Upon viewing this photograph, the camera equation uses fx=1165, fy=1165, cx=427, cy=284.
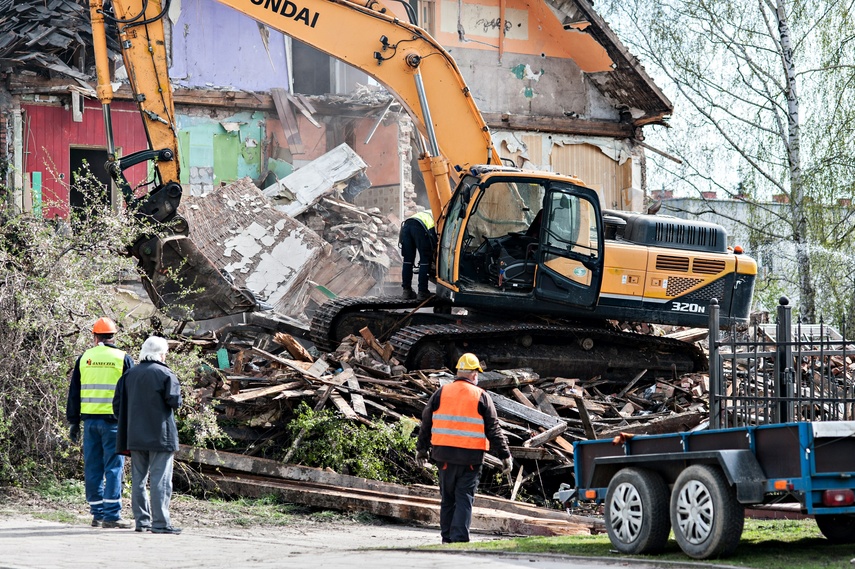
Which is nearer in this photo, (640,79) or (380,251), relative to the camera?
(380,251)

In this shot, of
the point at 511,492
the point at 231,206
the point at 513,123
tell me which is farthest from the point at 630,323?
the point at 513,123

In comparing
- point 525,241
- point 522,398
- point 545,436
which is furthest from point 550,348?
point 545,436

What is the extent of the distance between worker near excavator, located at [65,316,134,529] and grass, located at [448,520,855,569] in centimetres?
298

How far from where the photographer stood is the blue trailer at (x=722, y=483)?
7.23 m

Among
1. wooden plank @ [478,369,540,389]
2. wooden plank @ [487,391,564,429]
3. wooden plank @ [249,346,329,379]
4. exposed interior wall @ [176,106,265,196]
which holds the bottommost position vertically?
wooden plank @ [487,391,564,429]

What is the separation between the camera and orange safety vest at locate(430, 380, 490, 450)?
9414 mm

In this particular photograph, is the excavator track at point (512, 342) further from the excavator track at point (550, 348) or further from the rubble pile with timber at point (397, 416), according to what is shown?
the rubble pile with timber at point (397, 416)

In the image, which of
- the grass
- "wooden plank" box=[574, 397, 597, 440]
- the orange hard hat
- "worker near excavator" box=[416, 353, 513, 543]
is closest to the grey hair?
the orange hard hat

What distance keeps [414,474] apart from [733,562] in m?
5.21

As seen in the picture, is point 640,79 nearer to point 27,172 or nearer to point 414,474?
point 27,172

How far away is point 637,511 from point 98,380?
4629mm

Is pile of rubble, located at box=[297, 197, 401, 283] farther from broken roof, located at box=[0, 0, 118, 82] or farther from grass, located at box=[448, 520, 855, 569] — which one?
grass, located at box=[448, 520, 855, 569]

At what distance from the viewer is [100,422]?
9.80 metres

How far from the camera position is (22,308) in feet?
35.8
